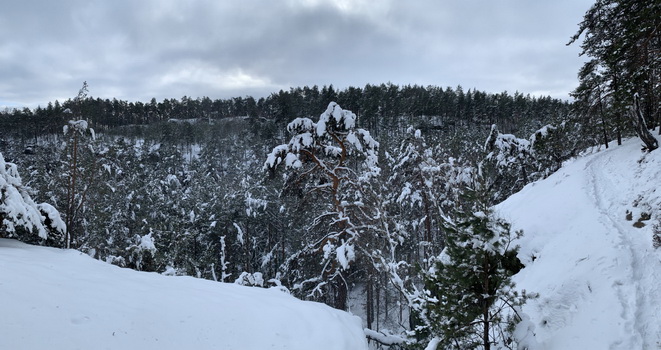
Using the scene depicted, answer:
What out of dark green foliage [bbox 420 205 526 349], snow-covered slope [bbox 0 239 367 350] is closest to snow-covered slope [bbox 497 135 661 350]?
dark green foliage [bbox 420 205 526 349]

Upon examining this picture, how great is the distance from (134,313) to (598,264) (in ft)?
28.6

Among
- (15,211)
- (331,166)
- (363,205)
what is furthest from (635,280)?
(15,211)

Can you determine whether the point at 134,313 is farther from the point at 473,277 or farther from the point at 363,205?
the point at 363,205

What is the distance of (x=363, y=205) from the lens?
919 cm

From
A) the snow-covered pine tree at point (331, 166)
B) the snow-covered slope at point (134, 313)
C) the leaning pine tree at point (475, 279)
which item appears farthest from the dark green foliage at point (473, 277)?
the snow-covered pine tree at point (331, 166)

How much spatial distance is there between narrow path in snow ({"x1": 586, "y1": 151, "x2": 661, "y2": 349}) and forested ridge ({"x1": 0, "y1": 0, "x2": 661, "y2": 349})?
1590mm

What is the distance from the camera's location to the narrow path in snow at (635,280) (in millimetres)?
4582

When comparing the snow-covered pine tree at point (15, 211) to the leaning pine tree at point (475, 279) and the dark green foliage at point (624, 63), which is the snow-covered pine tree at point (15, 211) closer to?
the leaning pine tree at point (475, 279)

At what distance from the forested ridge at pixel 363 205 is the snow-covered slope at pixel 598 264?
934 millimetres

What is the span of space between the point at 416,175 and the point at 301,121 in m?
10.8

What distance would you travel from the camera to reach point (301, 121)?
30.0 ft

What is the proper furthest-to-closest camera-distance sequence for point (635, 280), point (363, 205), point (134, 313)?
point (363, 205) → point (635, 280) → point (134, 313)

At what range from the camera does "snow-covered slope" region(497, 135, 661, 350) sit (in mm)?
4995

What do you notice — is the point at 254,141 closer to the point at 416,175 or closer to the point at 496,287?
the point at 416,175
